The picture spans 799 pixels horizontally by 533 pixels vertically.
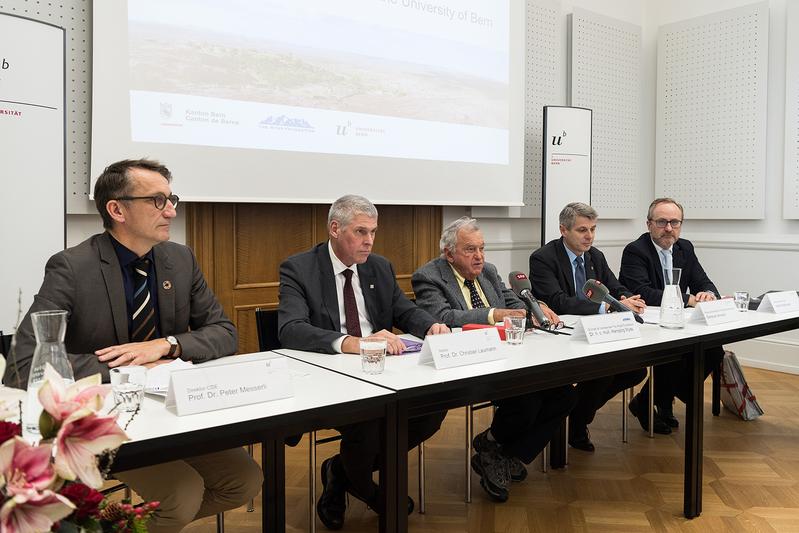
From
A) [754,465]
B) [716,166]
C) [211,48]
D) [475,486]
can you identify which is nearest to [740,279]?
[716,166]

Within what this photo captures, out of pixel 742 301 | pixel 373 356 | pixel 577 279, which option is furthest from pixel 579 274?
pixel 373 356

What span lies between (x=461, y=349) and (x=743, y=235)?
176 inches

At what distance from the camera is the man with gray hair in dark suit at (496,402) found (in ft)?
9.38

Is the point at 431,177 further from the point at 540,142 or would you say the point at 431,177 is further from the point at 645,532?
the point at 645,532

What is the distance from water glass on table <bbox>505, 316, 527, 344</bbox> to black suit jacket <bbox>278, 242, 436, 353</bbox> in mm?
382

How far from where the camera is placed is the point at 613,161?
612 cm

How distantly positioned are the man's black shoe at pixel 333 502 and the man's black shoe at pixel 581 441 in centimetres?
141

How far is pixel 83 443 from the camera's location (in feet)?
2.34

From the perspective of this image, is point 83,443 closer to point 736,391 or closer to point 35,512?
point 35,512

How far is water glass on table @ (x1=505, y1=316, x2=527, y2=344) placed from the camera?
8.05 feet

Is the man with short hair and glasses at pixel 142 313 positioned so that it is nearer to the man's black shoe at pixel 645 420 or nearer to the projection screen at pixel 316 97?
the projection screen at pixel 316 97

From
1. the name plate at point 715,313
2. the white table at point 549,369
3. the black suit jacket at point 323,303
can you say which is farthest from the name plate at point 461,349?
the name plate at point 715,313

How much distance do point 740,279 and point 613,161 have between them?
1.47 metres

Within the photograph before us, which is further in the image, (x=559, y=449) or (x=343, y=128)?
(x=343, y=128)
